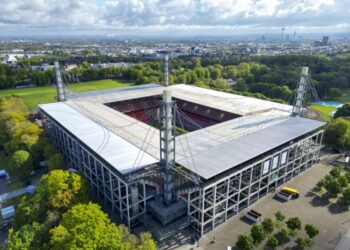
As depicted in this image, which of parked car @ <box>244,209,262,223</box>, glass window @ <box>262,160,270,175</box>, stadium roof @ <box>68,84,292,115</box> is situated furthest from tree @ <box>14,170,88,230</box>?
stadium roof @ <box>68,84,292,115</box>

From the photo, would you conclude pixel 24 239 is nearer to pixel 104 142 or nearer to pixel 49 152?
pixel 104 142

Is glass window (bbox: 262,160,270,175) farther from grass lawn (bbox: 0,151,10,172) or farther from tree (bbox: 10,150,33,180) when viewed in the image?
grass lawn (bbox: 0,151,10,172)

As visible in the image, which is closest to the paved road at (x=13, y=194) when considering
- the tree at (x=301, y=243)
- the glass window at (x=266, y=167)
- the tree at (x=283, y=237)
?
the glass window at (x=266, y=167)

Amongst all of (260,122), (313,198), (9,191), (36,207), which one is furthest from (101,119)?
(313,198)

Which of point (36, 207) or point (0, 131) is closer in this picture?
point (36, 207)

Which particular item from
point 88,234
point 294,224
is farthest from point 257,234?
point 88,234

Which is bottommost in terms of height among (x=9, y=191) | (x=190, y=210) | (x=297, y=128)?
(x=9, y=191)

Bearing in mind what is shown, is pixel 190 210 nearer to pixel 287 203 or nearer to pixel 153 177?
pixel 153 177
